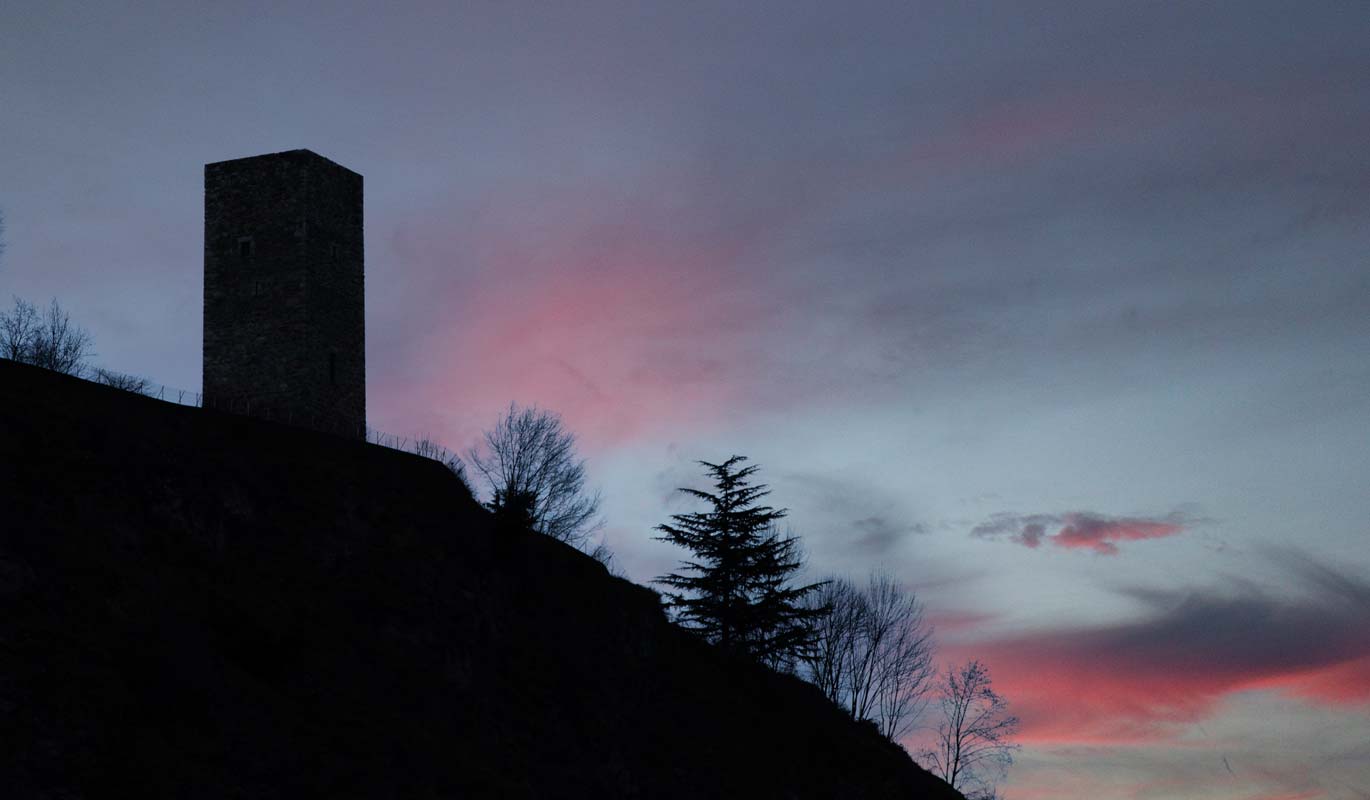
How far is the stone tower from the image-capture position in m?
57.8

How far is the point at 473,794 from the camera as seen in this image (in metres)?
40.2

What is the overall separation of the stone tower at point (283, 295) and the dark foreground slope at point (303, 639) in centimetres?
615

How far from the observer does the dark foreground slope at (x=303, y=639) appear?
3322 cm

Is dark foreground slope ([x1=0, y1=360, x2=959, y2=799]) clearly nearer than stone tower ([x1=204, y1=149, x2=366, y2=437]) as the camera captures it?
Yes

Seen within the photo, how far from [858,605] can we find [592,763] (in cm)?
3645

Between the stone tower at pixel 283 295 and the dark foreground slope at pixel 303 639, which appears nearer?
the dark foreground slope at pixel 303 639

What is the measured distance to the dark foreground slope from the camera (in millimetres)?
33219

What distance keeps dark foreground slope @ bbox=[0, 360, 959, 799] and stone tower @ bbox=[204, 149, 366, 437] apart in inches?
242

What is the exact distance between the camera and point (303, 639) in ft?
135

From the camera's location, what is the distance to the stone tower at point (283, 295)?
57750mm

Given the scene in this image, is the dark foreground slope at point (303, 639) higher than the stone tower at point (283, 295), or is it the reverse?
the stone tower at point (283, 295)

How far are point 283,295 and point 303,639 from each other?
2176 cm

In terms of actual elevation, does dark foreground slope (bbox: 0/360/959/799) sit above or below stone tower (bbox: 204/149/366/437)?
below

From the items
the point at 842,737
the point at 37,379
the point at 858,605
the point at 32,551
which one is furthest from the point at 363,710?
the point at 858,605
